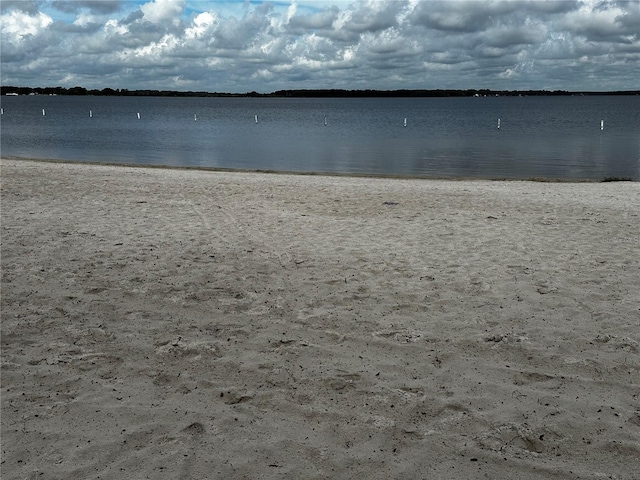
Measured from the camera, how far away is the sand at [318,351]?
3.59m

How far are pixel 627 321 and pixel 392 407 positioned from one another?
300 centimetres

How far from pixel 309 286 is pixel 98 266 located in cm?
288

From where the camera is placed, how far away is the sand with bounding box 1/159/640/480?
11.8ft

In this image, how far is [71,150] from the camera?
33250 millimetres

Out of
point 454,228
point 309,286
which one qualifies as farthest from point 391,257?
point 454,228

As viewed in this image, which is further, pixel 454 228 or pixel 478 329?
pixel 454 228

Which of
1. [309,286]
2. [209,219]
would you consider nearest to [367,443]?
[309,286]

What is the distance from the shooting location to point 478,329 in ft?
17.7

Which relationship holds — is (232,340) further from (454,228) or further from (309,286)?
(454,228)

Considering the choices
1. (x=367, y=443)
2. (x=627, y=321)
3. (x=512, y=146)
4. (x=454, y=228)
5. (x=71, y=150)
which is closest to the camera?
(x=367, y=443)

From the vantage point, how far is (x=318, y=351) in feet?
16.3

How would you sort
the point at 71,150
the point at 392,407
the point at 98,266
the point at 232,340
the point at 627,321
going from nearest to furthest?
the point at 392,407 → the point at 232,340 → the point at 627,321 → the point at 98,266 → the point at 71,150

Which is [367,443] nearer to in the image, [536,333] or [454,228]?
[536,333]

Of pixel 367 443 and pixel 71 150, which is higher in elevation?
pixel 71 150
